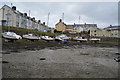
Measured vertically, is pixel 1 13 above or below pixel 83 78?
above

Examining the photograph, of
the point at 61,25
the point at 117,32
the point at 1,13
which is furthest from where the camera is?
the point at 61,25

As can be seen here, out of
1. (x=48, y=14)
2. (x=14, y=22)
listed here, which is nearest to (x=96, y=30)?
(x=48, y=14)

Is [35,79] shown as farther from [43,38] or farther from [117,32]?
[117,32]

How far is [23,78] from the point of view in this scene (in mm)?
5297

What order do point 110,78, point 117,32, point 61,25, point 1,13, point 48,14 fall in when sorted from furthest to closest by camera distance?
point 61,25 → point 117,32 → point 48,14 → point 1,13 → point 110,78

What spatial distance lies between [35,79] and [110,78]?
352cm

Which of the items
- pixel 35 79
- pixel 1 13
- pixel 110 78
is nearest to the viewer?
pixel 35 79

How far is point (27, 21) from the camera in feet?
226

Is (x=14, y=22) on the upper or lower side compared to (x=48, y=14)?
lower

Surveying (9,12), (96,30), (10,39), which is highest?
(9,12)

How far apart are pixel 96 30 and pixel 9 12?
59.1 meters

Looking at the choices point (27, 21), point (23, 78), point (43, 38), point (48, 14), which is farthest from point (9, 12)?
point (23, 78)

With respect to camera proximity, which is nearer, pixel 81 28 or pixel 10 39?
pixel 10 39

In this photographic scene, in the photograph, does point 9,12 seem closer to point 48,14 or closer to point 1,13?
point 1,13
